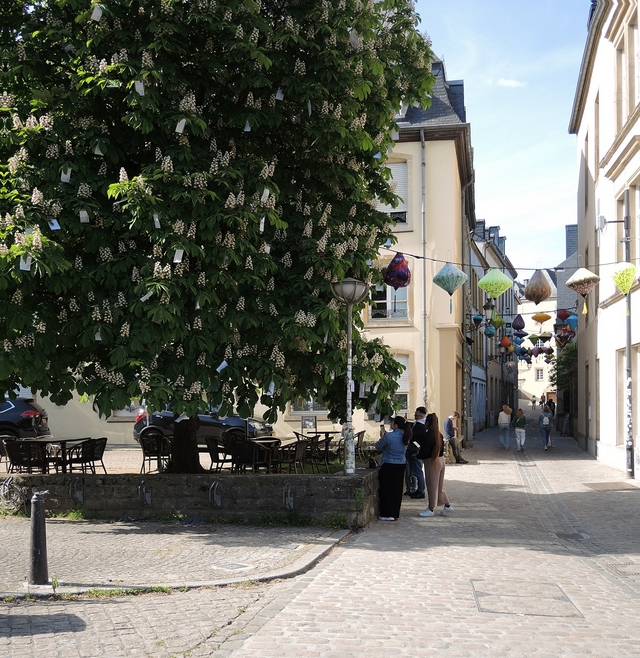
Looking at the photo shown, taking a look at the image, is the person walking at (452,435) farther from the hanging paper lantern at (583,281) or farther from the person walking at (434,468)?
the person walking at (434,468)

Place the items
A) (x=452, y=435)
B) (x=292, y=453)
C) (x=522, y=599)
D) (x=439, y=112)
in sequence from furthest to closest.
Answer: (x=439, y=112)
(x=452, y=435)
(x=292, y=453)
(x=522, y=599)

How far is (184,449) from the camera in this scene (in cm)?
1417

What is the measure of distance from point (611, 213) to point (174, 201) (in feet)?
52.4

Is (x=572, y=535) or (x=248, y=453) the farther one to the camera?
(x=248, y=453)

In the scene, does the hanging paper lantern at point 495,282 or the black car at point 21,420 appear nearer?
the hanging paper lantern at point 495,282

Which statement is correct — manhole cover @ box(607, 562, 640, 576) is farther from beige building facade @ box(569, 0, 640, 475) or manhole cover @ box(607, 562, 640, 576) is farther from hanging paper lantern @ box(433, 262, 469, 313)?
hanging paper lantern @ box(433, 262, 469, 313)

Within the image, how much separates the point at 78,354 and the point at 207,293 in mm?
1986

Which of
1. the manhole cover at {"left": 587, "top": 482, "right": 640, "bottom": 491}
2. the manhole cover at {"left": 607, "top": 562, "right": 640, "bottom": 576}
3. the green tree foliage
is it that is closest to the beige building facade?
the manhole cover at {"left": 587, "top": 482, "right": 640, "bottom": 491}

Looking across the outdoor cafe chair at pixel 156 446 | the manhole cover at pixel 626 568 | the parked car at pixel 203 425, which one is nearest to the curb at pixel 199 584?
the manhole cover at pixel 626 568

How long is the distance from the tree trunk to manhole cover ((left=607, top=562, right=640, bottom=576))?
7067mm

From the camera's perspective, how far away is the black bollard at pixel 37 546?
7.65m

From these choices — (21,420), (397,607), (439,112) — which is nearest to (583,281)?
(439,112)

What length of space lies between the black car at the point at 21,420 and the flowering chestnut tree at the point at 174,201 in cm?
1370

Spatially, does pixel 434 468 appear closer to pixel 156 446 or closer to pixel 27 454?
pixel 156 446
